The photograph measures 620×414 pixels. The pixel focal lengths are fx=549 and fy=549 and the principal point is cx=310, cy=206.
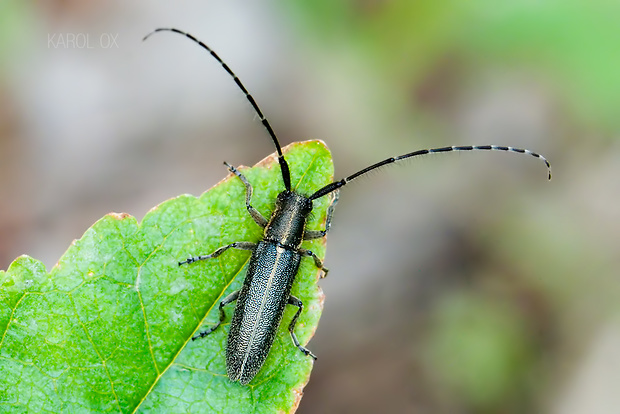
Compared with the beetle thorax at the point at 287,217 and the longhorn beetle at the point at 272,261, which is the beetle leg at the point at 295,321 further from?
the beetle thorax at the point at 287,217

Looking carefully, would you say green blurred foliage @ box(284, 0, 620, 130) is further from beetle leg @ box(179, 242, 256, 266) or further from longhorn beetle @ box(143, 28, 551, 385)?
beetle leg @ box(179, 242, 256, 266)

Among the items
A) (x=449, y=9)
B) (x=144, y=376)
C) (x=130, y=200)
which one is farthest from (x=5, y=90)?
(x=449, y=9)

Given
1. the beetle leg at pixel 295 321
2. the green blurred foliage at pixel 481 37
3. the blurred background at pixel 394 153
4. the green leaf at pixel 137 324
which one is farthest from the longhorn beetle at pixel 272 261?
the green blurred foliage at pixel 481 37

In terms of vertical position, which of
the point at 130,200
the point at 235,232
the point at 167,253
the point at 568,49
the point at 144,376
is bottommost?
the point at 144,376

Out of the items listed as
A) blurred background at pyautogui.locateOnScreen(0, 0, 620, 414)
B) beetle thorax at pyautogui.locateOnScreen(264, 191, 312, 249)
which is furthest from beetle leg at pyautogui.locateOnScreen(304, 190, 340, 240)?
blurred background at pyautogui.locateOnScreen(0, 0, 620, 414)

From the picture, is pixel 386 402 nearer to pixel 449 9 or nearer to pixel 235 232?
pixel 235 232

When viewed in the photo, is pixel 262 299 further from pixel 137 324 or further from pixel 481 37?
pixel 481 37
